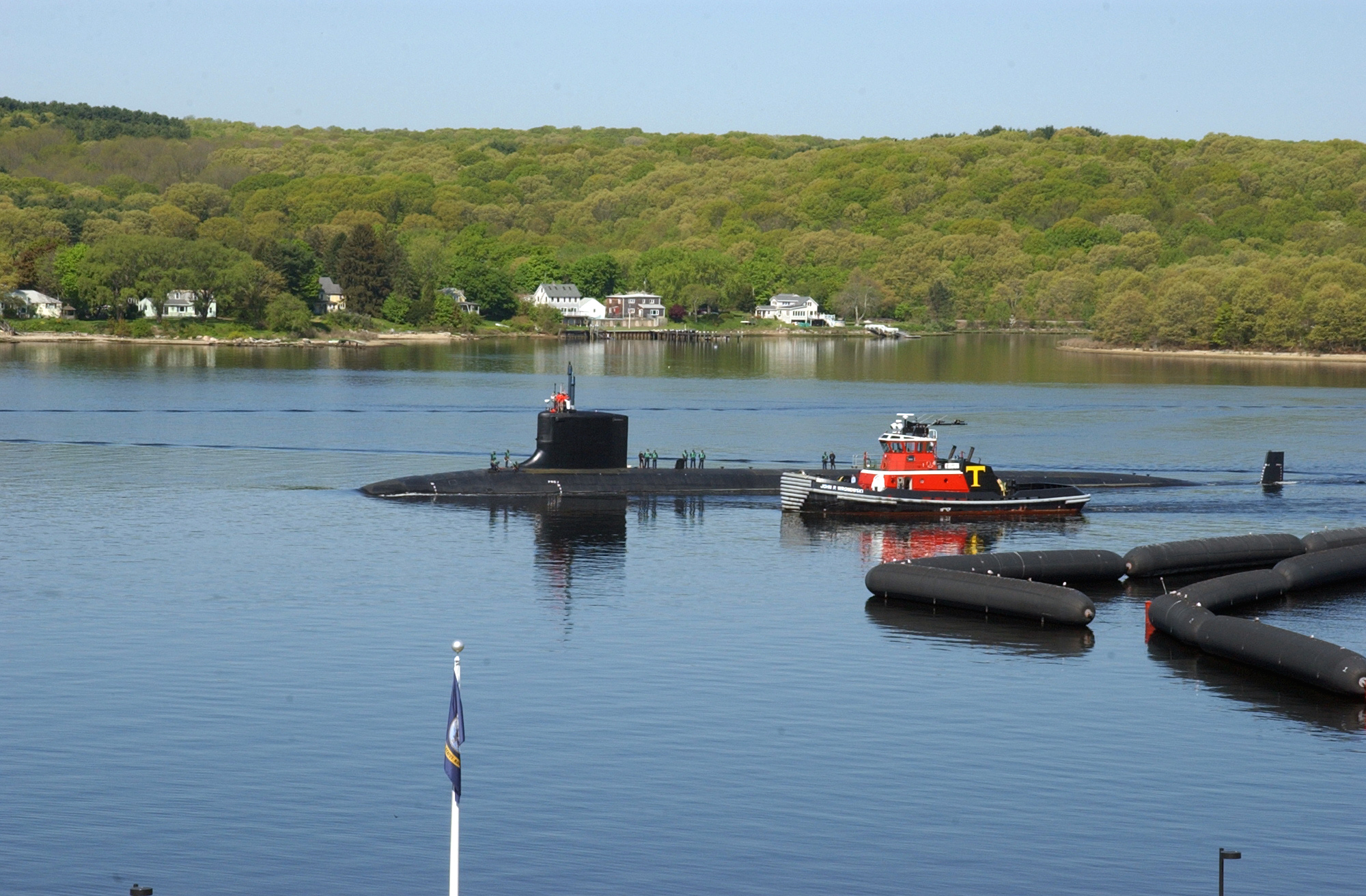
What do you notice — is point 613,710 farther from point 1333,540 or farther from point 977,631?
point 1333,540

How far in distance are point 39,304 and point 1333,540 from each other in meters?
169

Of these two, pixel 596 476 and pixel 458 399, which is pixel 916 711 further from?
pixel 458 399

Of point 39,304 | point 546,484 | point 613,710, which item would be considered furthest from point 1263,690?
point 39,304

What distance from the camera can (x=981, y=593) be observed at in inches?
1607

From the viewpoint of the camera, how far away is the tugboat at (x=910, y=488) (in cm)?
5716

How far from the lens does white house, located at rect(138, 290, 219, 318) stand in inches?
7288

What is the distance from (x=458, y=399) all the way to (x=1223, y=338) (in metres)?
116

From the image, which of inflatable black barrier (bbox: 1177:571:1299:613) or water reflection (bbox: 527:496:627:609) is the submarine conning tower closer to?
water reflection (bbox: 527:496:627:609)

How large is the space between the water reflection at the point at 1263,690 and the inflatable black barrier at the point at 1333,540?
40.6ft

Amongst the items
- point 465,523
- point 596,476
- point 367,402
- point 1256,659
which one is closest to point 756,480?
point 596,476

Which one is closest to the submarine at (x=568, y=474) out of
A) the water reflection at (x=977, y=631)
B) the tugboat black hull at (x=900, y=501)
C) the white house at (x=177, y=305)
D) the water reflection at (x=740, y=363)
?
the tugboat black hull at (x=900, y=501)

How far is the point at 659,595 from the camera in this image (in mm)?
43375

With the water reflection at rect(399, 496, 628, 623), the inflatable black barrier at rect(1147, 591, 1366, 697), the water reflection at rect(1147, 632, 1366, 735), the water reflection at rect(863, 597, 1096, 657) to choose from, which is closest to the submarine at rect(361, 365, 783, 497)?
the water reflection at rect(399, 496, 628, 623)

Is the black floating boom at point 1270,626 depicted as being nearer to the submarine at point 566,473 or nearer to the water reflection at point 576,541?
the water reflection at point 576,541
